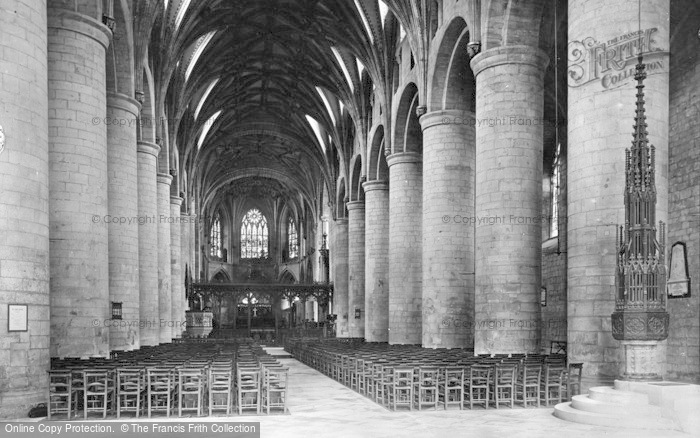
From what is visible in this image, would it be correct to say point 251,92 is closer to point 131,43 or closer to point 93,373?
point 131,43

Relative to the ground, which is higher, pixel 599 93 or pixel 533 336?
pixel 599 93

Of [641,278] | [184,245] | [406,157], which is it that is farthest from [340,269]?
[641,278]

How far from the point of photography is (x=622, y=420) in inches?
373

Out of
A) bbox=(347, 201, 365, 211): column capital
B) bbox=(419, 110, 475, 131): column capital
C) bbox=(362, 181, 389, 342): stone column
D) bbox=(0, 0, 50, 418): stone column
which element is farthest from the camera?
bbox=(347, 201, 365, 211): column capital

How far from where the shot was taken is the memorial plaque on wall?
16891 mm

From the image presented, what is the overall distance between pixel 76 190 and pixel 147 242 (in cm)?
1090

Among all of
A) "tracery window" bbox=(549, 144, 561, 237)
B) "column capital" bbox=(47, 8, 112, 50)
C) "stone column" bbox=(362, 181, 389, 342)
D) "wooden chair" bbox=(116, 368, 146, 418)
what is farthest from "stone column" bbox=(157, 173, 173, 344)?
"wooden chair" bbox=(116, 368, 146, 418)

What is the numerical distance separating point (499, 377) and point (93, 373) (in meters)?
7.09

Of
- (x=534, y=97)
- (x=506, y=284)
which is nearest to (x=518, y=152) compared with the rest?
(x=534, y=97)

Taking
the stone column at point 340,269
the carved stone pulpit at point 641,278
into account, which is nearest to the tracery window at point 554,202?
the stone column at point 340,269

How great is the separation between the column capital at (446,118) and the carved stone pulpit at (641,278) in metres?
12.5

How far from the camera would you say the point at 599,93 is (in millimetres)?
12719

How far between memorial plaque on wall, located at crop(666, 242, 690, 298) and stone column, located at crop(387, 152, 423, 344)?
1192cm

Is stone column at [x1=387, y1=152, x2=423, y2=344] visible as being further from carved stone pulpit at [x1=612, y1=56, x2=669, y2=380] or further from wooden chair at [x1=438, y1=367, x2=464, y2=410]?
carved stone pulpit at [x1=612, y1=56, x2=669, y2=380]
